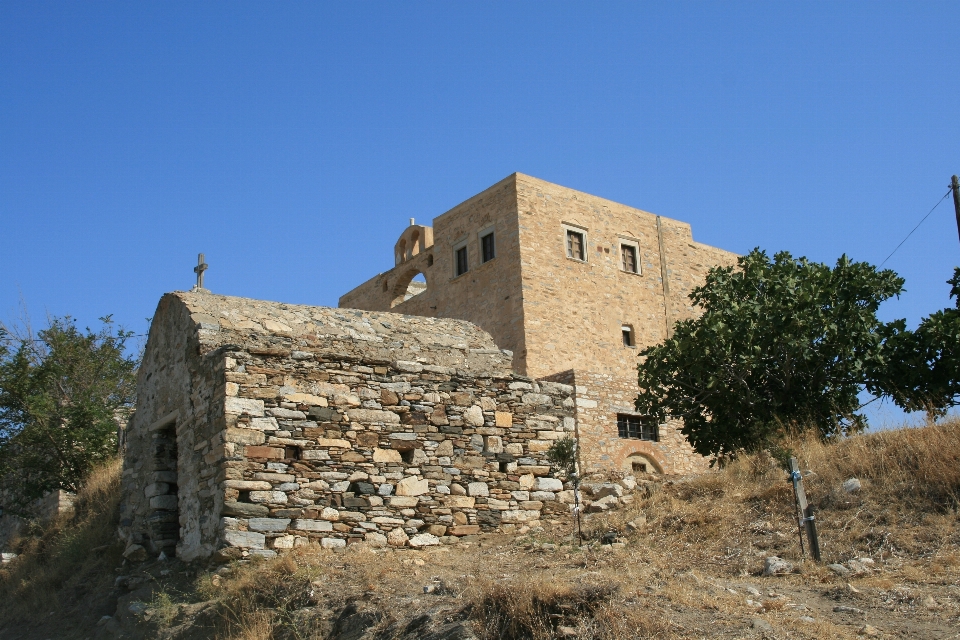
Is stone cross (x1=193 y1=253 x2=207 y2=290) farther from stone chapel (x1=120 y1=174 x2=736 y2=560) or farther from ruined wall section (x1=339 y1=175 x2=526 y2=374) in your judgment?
ruined wall section (x1=339 y1=175 x2=526 y2=374)

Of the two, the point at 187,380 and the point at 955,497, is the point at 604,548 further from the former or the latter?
the point at 187,380

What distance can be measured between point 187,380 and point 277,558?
A: 113 inches

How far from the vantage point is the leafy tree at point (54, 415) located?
15781 mm

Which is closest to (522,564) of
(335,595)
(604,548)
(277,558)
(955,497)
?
(604,548)

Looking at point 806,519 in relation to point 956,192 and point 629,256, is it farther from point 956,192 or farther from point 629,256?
point 629,256

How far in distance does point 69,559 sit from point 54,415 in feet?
13.1

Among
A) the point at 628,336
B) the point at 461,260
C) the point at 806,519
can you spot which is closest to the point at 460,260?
the point at 461,260

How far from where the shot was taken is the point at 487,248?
969 inches

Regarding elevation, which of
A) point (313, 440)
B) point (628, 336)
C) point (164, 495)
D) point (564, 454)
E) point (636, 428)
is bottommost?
point (164, 495)

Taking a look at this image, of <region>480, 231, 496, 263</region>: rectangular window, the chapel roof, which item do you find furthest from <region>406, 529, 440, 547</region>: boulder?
<region>480, 231, 496, 263</region>: rectangular window

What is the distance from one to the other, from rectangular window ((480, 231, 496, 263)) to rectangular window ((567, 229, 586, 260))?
2.05 m

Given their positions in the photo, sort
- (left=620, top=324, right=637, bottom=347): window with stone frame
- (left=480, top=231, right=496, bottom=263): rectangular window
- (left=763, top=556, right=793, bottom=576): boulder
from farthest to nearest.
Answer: (left=620, top=324, right=637, bottom=347): window with stone frame
(left=480, top=231, right=496, bottom=263): rectangular window
(left=763, top=556, right=793, bottom=576): boulder

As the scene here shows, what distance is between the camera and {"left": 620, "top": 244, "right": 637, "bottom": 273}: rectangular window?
25.5 meters

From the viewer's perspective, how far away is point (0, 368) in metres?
16.6
